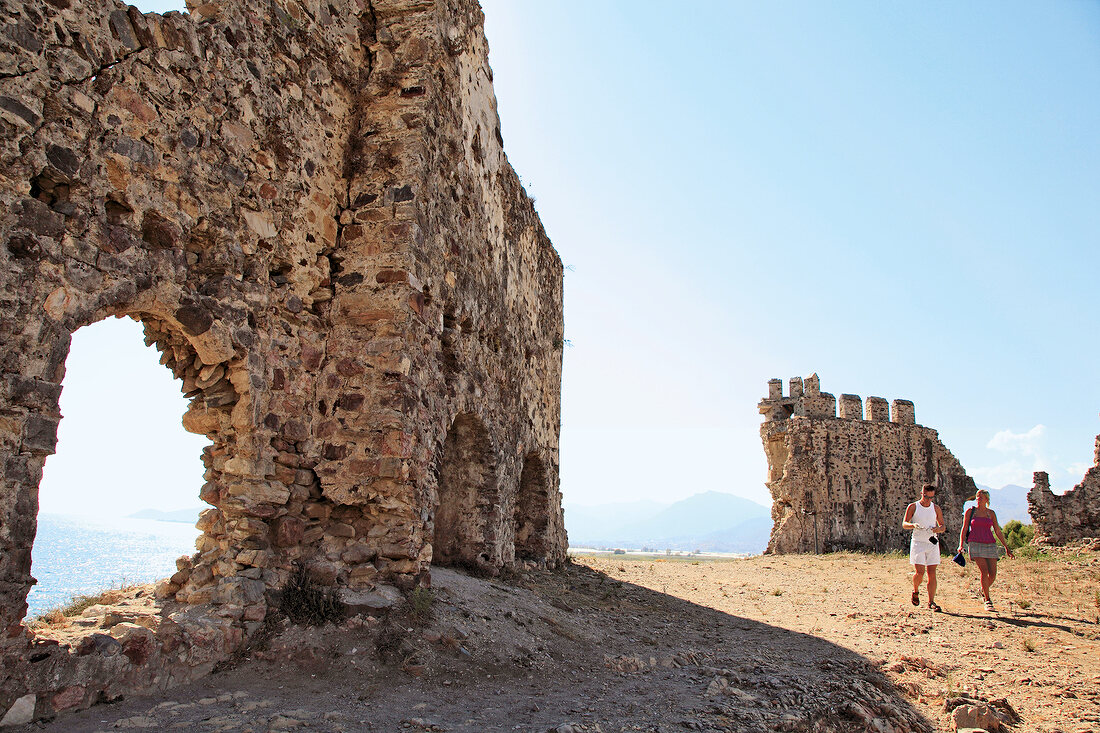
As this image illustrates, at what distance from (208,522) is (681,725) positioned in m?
3.56

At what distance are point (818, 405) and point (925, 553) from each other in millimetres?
14791

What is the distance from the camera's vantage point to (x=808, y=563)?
1706 cm

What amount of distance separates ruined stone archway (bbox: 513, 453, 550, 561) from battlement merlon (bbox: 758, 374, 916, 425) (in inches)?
559

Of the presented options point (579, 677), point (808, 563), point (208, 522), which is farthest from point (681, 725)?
point (808, 563)

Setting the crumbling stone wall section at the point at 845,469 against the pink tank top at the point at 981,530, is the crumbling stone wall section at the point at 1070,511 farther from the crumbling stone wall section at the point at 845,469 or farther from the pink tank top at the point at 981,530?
the pink tank top at the point at 981,530

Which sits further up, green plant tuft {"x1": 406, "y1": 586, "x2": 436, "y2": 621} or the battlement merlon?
the battlement merlon

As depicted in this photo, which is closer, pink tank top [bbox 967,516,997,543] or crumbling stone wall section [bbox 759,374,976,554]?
pink tank top [bbox 967,516,997,543]

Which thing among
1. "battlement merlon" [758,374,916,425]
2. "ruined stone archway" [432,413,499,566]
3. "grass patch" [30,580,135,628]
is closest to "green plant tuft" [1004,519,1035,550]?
"battlement merlon" [758,374,916,425]

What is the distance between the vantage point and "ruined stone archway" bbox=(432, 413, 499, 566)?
7.99 metres

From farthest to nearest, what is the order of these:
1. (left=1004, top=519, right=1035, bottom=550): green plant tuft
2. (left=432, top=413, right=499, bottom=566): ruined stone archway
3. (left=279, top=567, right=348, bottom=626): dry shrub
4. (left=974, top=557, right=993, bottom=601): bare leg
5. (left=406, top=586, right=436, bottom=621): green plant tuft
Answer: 1. (left=1004, top=519, right=1035, bottom=550): green plant tuft
2. (left=974, top=557, right=993, bottom=601): bare leg
3. (left=432, top=413, right=499, bottom=566): ruined stone archway
4. (left=406, top=586, right=436, bottom=621): green plant tuft
5. (left=279, top=567, right=348, bottom=626): dry shrub

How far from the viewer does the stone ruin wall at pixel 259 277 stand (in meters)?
3.66

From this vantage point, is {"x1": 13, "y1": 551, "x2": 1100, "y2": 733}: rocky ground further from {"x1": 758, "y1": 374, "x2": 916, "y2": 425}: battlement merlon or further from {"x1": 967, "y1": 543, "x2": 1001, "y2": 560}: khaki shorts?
{"x1": 758, "y1": 374, "x2": 916, "y2": 425}: battlement merlon

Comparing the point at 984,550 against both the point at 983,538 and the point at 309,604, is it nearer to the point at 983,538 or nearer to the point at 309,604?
the point at 983,538

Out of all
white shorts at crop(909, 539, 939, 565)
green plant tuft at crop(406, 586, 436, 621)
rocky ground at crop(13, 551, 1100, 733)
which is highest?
white shorts at crop(909, 539, 939, 565)
